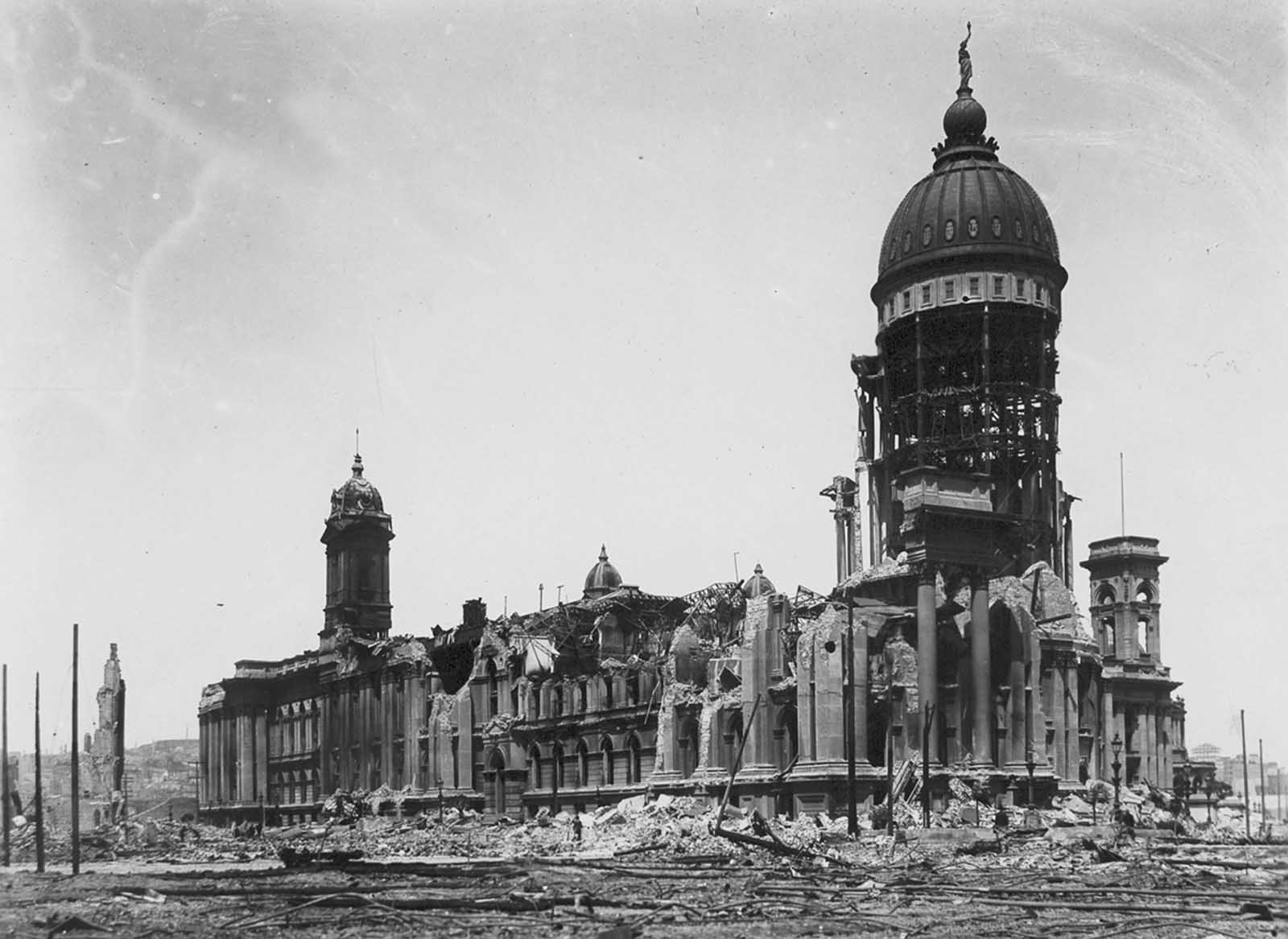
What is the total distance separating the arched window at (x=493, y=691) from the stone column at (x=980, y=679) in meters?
33.7

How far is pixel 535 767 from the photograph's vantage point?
86250 mm

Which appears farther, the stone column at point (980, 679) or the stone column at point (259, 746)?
the stone column at point (259, 746)

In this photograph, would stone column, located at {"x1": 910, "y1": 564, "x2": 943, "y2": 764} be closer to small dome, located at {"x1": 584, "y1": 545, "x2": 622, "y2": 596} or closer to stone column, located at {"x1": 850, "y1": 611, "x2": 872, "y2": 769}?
stone column, located at {"x1": 850, "y1": 611, "x2": 872, "y2": 769}

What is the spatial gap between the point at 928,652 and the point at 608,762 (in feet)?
73.4

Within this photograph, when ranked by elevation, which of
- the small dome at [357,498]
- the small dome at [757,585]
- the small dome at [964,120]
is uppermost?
the small dome at [964,120]

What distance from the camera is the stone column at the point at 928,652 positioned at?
63125 millimetres

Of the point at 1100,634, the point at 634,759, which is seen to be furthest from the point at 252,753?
the point at 1100,634

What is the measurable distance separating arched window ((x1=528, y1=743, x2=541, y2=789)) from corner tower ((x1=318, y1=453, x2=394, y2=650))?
108ft

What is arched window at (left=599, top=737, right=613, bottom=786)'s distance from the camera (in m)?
79.7

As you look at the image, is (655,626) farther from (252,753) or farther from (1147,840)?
(252,753)

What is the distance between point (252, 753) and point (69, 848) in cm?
4931

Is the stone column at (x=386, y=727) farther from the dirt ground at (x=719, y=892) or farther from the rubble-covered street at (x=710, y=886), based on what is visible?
the dirt ground at (x=719, y=892)

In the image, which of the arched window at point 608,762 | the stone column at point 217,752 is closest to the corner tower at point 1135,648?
the arched window at point 608,762

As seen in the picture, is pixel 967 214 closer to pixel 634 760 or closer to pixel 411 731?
pixel 634 760
